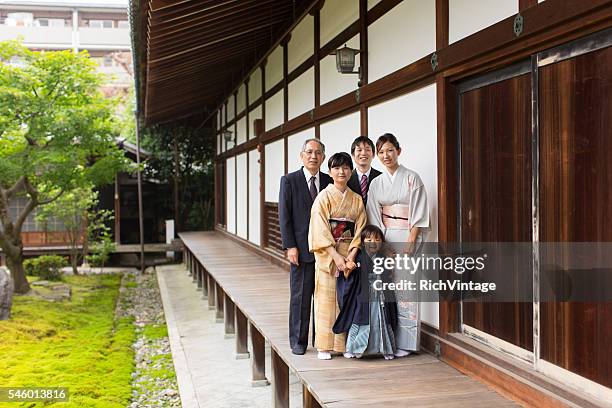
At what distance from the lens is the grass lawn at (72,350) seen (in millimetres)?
6466

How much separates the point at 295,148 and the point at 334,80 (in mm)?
2007

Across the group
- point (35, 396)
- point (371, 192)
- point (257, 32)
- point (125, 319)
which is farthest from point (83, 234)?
point (371, 192)

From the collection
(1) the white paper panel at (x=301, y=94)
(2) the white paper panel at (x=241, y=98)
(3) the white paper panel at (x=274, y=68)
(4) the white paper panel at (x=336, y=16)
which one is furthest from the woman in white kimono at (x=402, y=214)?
(2) the white paper panel at (x=241, y=98)

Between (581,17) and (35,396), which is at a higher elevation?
(581,17)

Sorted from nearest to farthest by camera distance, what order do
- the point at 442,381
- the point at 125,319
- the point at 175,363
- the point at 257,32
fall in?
the point at 442,381 < the point at 175,363 < the point at 257,32 < the point at 125,319

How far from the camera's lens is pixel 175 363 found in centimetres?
732

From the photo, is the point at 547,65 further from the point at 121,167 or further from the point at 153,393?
the point at 121,167

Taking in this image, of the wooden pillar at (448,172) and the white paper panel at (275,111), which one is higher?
the white paper panel at (275,111)

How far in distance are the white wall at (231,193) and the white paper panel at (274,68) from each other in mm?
4415

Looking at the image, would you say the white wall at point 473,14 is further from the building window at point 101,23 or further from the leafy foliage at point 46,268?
the building window at point 101,23

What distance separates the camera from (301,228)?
4.43 metres

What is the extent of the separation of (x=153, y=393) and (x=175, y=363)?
90 cm

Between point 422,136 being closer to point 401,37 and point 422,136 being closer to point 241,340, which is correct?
point 401,37

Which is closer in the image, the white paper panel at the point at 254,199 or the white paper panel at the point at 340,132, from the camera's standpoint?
the white paper panel at the point at 340,132
